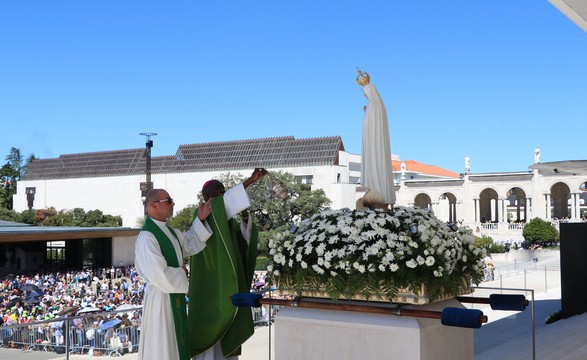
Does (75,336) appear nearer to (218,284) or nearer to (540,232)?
(218,284)

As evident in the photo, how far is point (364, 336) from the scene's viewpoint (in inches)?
148

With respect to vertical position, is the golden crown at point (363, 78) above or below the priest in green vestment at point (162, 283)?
above

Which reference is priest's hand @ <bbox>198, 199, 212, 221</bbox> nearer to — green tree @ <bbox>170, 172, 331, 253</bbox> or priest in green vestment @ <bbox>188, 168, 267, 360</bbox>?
priest in green vestment @ <bbox>188, 168, 267, 360</bbox>

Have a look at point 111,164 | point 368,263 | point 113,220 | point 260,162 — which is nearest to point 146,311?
point 368,263

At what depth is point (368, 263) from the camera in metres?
3.73

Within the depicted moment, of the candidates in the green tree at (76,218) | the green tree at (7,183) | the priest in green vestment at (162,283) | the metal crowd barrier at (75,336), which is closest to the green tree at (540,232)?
the green tree at (76,218)

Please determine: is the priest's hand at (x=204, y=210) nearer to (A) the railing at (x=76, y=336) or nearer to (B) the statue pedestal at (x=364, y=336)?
(B) the statue pedestal at (x=364, y=336)

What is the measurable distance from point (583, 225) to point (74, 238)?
109ft

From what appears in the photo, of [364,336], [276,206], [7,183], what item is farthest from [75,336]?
[7,183]

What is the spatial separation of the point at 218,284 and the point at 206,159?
224ft

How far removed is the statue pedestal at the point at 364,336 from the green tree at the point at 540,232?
47.1 meters

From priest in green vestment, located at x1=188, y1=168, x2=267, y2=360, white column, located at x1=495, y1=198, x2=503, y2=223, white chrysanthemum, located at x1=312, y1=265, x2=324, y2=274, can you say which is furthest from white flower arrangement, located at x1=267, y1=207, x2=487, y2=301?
white column, located at x1=495, y1=198, x2=503, y2=223

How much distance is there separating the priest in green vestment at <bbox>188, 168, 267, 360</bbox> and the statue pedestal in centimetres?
39

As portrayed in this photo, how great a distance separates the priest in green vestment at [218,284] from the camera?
14.0 feet
